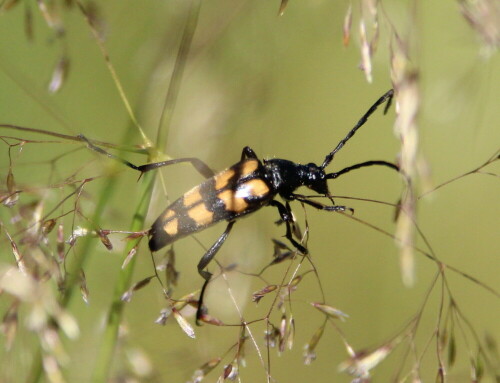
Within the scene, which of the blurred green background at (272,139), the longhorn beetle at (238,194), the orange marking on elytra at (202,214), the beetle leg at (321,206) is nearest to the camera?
the blurred green background at (272,139)

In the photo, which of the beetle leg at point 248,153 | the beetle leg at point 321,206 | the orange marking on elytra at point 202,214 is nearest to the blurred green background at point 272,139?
the beetle leg at point 248,153

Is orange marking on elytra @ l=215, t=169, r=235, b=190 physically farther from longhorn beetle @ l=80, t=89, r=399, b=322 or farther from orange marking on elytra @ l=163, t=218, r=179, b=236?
orange marking on elytra @ l=163, t=218, r=179, b=236

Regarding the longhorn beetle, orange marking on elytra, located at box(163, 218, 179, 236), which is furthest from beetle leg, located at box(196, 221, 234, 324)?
orange marking on elytra, located at box(163, 218, 179, 236)

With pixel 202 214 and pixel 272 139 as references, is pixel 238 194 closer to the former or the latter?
pixel 202 214

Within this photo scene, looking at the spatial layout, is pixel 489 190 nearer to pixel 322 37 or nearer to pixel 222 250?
pixel 322 37

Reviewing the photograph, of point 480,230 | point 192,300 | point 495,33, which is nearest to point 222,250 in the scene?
point 192,300

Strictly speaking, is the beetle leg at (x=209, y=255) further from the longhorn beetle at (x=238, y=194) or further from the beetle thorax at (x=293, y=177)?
the beetle thorax at (x=293, y=177)
